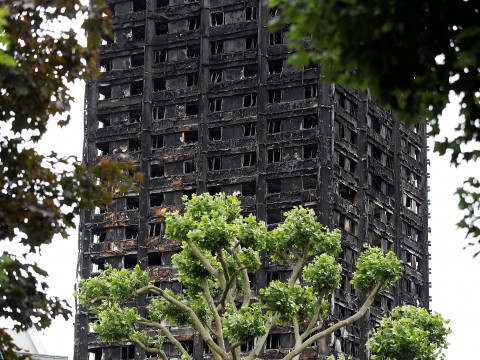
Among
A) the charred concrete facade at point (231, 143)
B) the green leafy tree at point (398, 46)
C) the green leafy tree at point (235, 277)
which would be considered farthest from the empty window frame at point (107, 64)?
the green leafy tree at point (398, 46)

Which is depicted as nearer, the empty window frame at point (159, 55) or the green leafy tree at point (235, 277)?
the green leafy tree at point (235, 277)

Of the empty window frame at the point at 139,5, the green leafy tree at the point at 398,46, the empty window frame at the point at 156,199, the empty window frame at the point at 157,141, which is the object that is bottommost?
the green leafy tree at the point at 398,46

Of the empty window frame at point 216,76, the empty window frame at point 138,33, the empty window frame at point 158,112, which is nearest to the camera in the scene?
the empty window frame at point 216,76

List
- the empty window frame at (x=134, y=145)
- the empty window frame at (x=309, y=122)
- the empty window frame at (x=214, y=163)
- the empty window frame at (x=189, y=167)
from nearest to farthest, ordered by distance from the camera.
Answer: the empty window frame at (x=309, y=122) → the empty window frame at (x=214, y=163) → the empty window frame at (x=189, y=167) → the empty window frame at (x=134, y=145)

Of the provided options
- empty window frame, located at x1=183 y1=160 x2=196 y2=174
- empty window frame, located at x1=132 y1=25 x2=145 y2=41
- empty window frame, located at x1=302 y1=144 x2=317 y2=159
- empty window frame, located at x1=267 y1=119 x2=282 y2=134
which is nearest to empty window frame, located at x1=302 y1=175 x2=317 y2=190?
empty window frame, located at x1=302 y1=144 x2=317 y2=159

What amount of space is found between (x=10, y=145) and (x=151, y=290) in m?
24.3

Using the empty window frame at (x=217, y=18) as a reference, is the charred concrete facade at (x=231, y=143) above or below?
below

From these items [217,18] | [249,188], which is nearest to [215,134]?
[249,188]

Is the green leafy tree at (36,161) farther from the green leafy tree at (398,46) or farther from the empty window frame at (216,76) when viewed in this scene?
the empty window frame at (216,76)

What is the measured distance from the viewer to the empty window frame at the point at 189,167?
97.5 m

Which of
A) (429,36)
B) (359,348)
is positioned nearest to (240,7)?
(359,348)

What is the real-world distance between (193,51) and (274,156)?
42.3 ft

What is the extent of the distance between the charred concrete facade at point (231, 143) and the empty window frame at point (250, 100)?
0.26ft

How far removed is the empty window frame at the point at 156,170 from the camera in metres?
98.6
